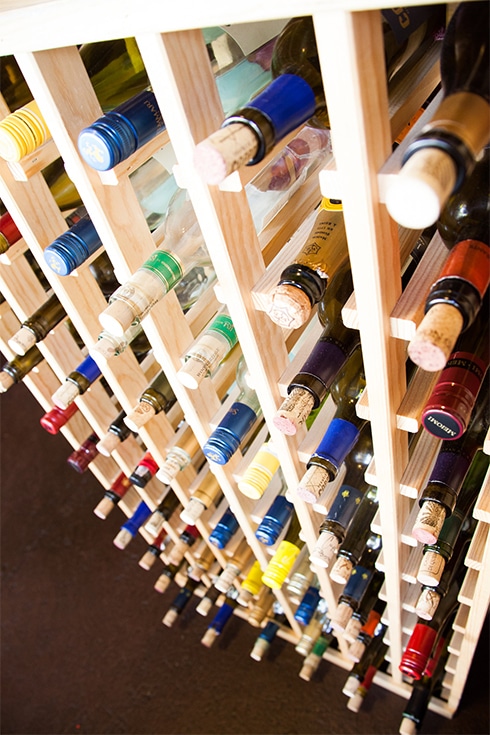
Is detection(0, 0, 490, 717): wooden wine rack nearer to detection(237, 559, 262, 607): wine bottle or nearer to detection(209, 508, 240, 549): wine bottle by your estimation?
detection(209, 508, 240, 549): wine bottle

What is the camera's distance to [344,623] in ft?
3.59

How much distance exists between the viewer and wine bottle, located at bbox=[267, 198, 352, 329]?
0.57m

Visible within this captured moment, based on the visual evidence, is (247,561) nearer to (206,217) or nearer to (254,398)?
(254,398)

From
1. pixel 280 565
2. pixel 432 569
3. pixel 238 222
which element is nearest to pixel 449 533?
pixel 432 569

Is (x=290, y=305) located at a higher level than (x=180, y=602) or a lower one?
higher

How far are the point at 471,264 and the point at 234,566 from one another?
3.34 feet

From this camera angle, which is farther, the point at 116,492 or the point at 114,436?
the point at 116,492

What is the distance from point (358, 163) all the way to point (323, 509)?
55 centimetres

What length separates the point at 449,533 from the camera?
854 millimetres

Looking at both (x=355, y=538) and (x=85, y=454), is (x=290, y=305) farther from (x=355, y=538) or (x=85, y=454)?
(x=85, y=454)

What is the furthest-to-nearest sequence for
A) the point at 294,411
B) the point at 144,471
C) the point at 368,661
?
the point at 368,661
the point at 144,471
the point at 294,411

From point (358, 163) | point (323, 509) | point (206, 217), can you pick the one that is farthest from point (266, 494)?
point (358, 163)

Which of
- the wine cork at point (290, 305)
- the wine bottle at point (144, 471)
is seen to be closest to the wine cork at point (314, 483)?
the wine cork at point (290, 305)

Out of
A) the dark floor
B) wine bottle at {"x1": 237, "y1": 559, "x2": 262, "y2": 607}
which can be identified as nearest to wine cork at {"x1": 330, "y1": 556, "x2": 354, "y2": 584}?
wine bottle at {"x1": 237, "y1": 559, "x2": 262, "y2": 607}
